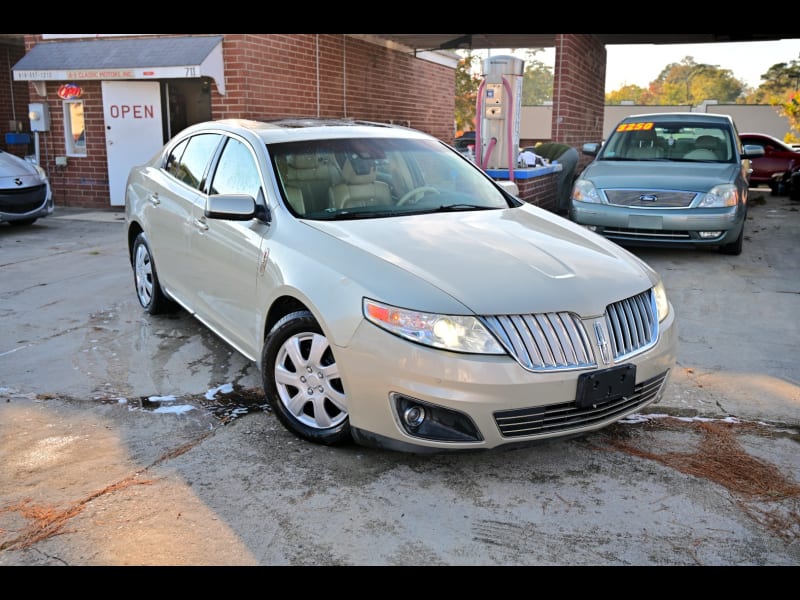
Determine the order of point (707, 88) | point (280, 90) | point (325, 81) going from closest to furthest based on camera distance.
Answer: point (280, 90)
point (325, 81)
point (707, 88)

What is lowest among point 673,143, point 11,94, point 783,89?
point 673,143

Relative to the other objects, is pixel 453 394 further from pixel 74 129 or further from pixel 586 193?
pixel 74 129

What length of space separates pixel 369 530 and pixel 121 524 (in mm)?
1014

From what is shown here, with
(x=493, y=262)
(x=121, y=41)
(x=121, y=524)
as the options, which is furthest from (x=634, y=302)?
(x=121, y=41)

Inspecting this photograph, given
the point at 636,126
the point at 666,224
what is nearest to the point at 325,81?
the point at 636,126

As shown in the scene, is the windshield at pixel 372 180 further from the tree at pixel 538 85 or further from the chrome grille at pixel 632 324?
the tree at pixel 538 85

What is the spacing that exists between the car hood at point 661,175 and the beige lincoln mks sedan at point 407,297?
3.98m

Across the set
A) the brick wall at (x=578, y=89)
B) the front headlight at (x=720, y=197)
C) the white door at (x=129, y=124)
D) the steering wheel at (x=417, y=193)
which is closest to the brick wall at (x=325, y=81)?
the white door at (x=129, y=124)

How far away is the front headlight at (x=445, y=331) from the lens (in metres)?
3.11

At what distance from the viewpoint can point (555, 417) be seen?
3.22 m

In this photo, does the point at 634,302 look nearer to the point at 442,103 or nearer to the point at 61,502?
the point at 61,502

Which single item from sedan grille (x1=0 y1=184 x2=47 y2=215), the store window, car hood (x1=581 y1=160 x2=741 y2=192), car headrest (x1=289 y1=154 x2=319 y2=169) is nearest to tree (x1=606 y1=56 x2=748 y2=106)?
the store window

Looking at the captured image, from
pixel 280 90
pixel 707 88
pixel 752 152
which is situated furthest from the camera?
Result: pixel 707 88

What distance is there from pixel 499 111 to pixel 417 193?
20.5ft
